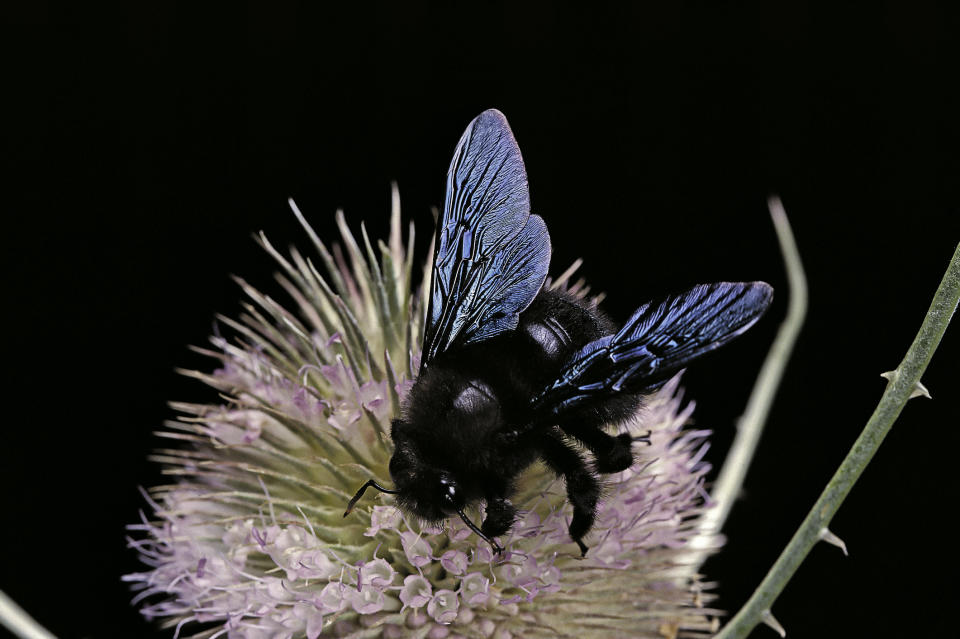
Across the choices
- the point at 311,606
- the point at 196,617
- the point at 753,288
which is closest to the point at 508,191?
the point at 753,288

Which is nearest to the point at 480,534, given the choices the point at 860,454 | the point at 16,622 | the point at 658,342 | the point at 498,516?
the point at 498,516

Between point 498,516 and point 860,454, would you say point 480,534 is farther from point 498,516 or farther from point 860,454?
point 860,454

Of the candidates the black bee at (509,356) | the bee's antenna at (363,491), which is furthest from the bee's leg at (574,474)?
the bee's antenna at (363,491)

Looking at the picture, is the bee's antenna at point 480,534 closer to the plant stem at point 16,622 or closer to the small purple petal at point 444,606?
the small purple petal at point 444,606

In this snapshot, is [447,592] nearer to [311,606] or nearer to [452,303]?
[311,606]

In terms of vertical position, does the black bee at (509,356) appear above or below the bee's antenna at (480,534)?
above

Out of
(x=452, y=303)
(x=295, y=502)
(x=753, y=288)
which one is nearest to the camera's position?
(x=753, y=288)
